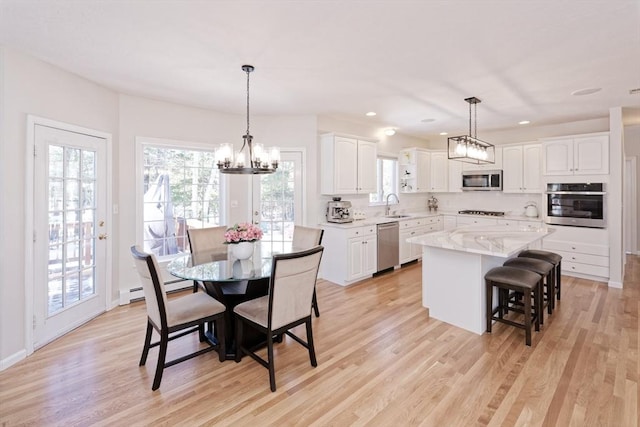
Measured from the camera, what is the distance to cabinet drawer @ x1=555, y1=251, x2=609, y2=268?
14.9ft

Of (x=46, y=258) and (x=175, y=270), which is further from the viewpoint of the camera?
(x=46, y=258)

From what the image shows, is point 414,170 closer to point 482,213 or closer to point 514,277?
point 482,213

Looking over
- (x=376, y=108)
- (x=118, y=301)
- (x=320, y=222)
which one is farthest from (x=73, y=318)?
(x=376, y=108)

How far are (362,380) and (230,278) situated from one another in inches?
48.6

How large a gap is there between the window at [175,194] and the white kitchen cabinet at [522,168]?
16.3ft

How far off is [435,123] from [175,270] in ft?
15.3

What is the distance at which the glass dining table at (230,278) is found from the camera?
251cm

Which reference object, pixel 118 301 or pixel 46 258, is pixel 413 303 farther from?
pixel 46 258

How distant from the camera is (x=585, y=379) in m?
2.32

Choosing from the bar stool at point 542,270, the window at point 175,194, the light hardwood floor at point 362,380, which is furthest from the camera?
the window at point 175,194

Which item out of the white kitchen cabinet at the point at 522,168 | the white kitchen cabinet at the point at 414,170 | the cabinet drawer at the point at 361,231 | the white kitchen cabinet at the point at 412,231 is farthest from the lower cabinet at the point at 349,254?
the white kitchen cabinet at the point at 522,168

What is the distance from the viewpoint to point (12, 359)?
2.56m

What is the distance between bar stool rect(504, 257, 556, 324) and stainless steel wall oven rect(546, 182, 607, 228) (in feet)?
5.12

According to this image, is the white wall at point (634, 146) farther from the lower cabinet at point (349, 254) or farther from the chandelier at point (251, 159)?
the chandelier at point (251, 159)
